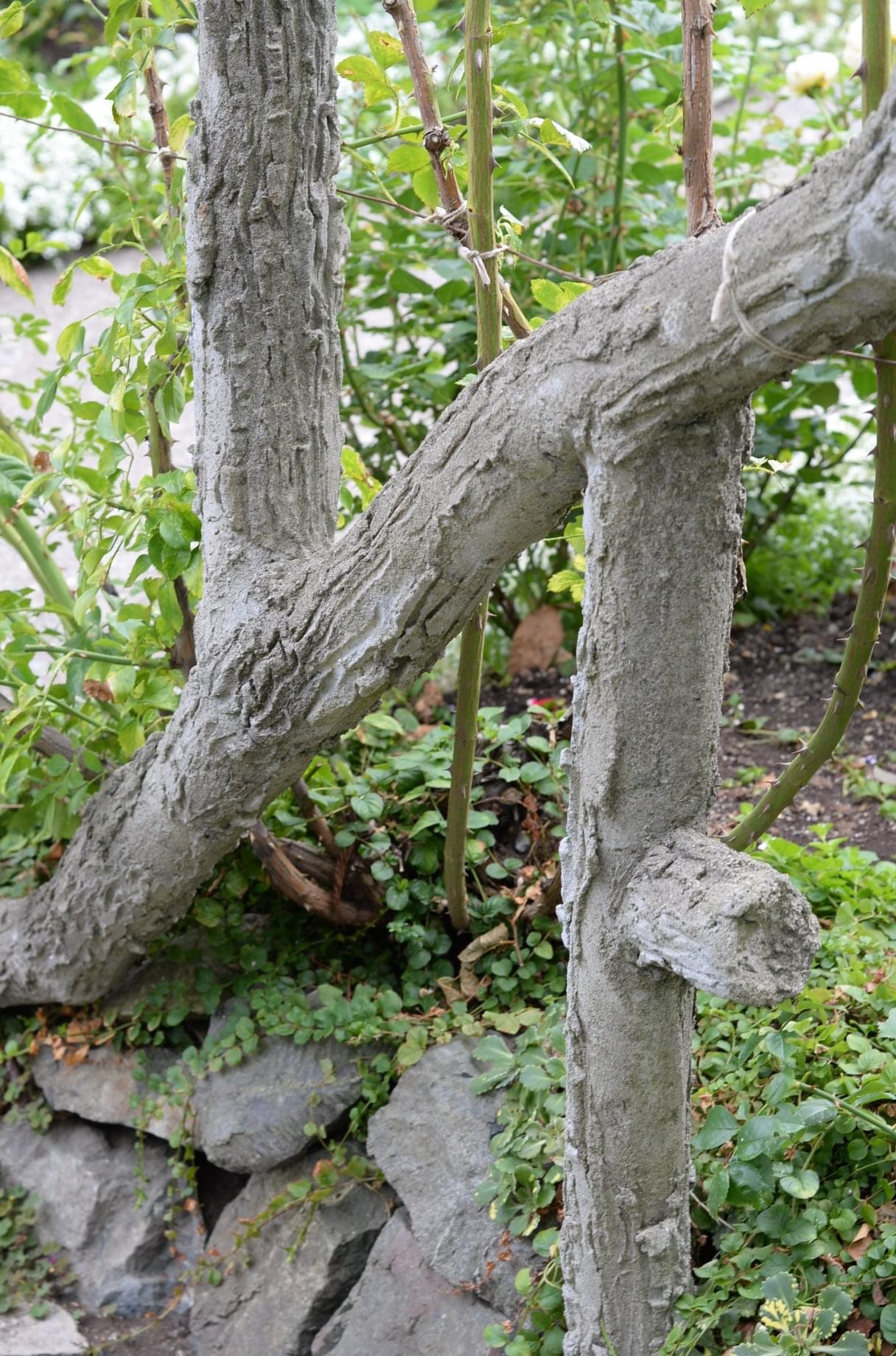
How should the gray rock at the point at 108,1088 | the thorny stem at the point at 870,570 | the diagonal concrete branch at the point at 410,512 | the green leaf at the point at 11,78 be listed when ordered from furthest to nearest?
the gray rock at the point at 108,1088, the green leaf at the point at 11,78, the thorny stem at the point at 870,570, the diagonal concrete branch at the point at 410,512

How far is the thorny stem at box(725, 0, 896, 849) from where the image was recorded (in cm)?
131

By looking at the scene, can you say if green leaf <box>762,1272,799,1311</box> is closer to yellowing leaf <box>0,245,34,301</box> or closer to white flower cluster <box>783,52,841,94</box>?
yellowing leaf <box>0,245,34,301</box>

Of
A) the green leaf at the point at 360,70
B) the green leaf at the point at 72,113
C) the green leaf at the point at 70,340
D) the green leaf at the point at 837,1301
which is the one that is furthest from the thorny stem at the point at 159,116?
the green leaf at the point at 837,1301

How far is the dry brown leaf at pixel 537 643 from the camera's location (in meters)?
3.28

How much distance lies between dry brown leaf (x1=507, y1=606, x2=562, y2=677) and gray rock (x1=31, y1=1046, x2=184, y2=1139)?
135 cm

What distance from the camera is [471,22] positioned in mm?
1549

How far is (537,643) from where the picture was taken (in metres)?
3.29

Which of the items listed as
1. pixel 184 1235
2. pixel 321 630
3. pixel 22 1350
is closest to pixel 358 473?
pixel 321 630

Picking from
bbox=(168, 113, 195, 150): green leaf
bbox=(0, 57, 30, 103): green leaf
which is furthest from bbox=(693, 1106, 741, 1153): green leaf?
bbox=(0, 57, 30, 103): green leaf

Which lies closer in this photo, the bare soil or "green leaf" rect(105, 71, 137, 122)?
"green leaf" rect(105, 71, 137, 122)

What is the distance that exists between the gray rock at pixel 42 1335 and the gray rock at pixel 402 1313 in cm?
61

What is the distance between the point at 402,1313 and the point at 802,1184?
0.78 m

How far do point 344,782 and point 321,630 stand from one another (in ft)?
3.02

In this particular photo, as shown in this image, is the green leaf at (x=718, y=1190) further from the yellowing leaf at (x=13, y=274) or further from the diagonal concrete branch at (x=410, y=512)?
the yellowing leaf at (x=13, y=274)
